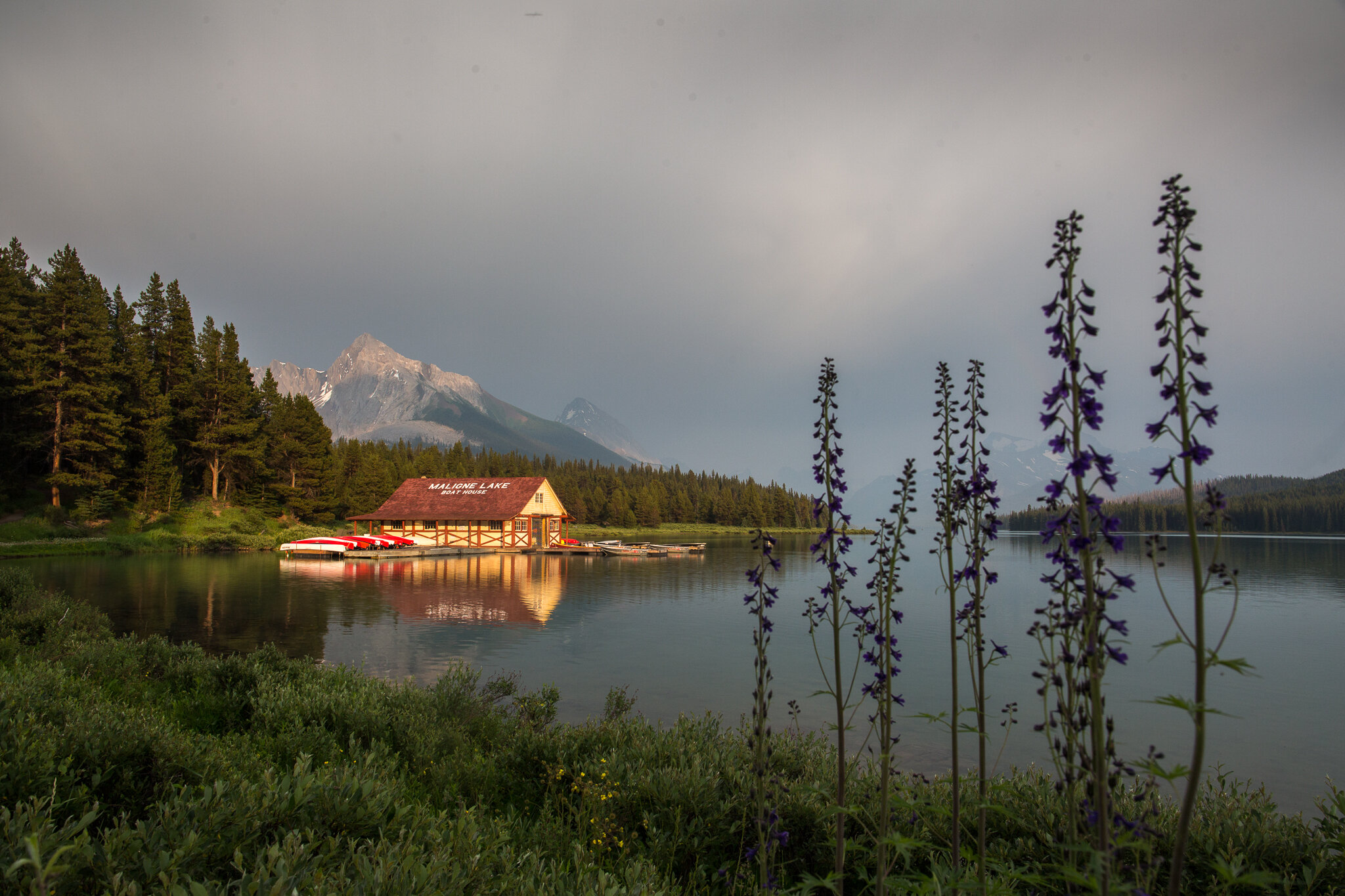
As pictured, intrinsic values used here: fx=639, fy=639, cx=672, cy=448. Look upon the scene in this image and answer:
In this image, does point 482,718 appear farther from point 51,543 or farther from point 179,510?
point 179,510

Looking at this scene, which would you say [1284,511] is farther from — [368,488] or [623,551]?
[368,488]

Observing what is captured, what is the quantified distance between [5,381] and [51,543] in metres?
14.0

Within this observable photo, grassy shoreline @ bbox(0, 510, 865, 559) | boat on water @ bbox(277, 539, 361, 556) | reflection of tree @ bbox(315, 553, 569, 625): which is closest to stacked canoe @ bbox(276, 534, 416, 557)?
boat on water @ bbox(277, 539, 361, 556)

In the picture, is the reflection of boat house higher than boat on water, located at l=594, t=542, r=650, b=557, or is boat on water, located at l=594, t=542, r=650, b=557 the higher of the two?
the reflection of boat house

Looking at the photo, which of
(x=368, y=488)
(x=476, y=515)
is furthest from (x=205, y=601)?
(x=368, y=488)

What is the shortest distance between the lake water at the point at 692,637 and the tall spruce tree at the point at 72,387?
1156cm

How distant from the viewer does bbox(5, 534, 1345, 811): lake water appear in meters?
12.0

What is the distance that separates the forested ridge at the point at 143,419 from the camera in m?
43.6

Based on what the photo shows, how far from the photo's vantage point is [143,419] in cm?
4906

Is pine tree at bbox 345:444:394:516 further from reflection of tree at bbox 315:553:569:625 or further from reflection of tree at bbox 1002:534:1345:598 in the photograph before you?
reflection of tree at bbox 1002:534:1345:598

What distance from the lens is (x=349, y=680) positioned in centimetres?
1093

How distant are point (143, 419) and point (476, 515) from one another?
2577cm

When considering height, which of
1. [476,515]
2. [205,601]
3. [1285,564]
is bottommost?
[1285,564]

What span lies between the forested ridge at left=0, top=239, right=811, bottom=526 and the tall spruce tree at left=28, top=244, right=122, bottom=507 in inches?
4.2
